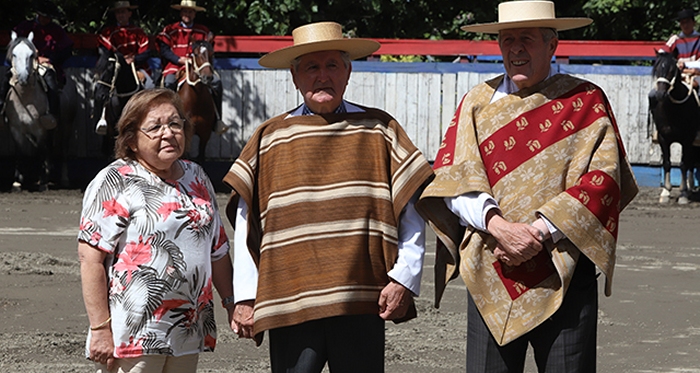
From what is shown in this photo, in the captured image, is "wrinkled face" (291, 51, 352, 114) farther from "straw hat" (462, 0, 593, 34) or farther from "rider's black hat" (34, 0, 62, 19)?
"rider's black hat" (34, 0, 62, 19)

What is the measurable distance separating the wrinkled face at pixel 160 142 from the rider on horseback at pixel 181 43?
36.9 feet

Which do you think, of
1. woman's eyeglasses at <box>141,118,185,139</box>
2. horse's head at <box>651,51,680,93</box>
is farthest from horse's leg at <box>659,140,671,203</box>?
woman's eyeglasses at <box>141,118,185,139</box>

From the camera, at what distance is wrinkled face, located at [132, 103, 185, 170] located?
3.66 meters

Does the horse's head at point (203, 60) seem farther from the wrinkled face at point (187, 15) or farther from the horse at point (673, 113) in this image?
the horse at point (673, 113)

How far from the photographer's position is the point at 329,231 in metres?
3.62

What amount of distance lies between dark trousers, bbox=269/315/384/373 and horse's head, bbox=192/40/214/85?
11.1 metres

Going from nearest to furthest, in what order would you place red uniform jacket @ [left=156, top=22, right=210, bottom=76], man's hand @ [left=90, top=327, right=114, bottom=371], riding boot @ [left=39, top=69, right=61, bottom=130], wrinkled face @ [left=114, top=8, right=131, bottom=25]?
man's hand @ [left=90, top=327, right=114, bottom=371] → riding boot @ [left=39, top=69, right=61, bottom=130] → red uniform jacket @ [left=156, top=22, right=210, bottom=76] → wrinkled face @ [left=114, top=8, right=131, bottom=25]

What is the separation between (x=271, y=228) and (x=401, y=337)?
3209 mm

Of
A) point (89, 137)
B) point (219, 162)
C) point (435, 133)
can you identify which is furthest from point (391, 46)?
point (89, 137)

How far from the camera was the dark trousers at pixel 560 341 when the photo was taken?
3611mm

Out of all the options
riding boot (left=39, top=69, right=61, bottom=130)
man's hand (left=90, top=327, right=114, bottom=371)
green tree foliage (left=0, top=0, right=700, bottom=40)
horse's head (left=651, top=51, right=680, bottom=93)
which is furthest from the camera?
green tree foliage (left=0, top=0, right=700, bottom=40)

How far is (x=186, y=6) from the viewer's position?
15.0m

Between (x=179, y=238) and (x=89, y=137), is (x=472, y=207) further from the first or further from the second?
(x=89, y=137)

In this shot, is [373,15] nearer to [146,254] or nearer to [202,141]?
[202,141]
